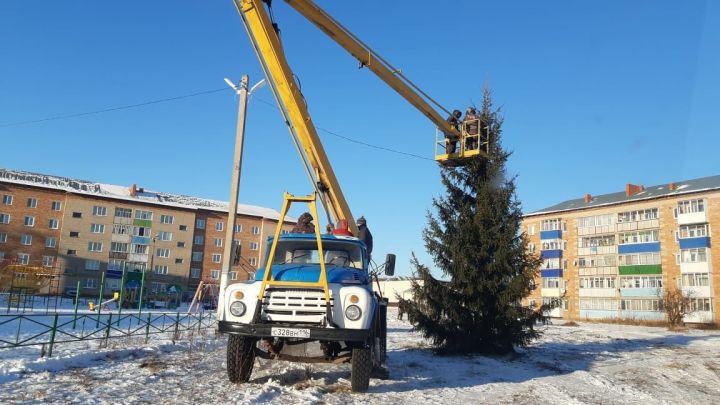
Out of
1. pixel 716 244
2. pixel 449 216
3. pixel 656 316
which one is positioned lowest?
pixel 656 316

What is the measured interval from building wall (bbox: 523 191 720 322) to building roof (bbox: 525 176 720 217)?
0.49 m

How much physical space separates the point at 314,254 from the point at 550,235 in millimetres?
57258

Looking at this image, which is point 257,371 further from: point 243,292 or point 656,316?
point 656,316

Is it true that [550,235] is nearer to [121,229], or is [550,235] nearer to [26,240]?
[121,229]

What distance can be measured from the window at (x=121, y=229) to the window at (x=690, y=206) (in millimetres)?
62026

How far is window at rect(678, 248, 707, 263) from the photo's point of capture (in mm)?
47256

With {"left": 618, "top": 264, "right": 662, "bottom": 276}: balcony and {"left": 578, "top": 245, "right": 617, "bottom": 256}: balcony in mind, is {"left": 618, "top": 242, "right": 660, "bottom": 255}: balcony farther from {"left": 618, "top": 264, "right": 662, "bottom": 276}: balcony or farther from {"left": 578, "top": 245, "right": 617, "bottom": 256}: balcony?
{"left": 618, "top": 264, "right": 662, "bottom": 276}: balcony

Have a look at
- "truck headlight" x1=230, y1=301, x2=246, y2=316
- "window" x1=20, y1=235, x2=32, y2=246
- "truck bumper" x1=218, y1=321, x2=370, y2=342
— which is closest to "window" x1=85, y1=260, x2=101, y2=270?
"window" x1=20, y1=235, x2=32, y2=246

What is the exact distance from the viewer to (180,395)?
7.06 m

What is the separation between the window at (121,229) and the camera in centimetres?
6369

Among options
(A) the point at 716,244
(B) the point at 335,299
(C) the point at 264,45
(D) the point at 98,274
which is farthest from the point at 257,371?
(D) the point at 98,274

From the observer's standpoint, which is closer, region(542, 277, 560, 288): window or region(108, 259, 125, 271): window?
region(542, 277, 560, 288): window

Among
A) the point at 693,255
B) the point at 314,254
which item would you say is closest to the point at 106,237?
the point at 314,254

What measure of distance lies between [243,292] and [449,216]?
8786mm
